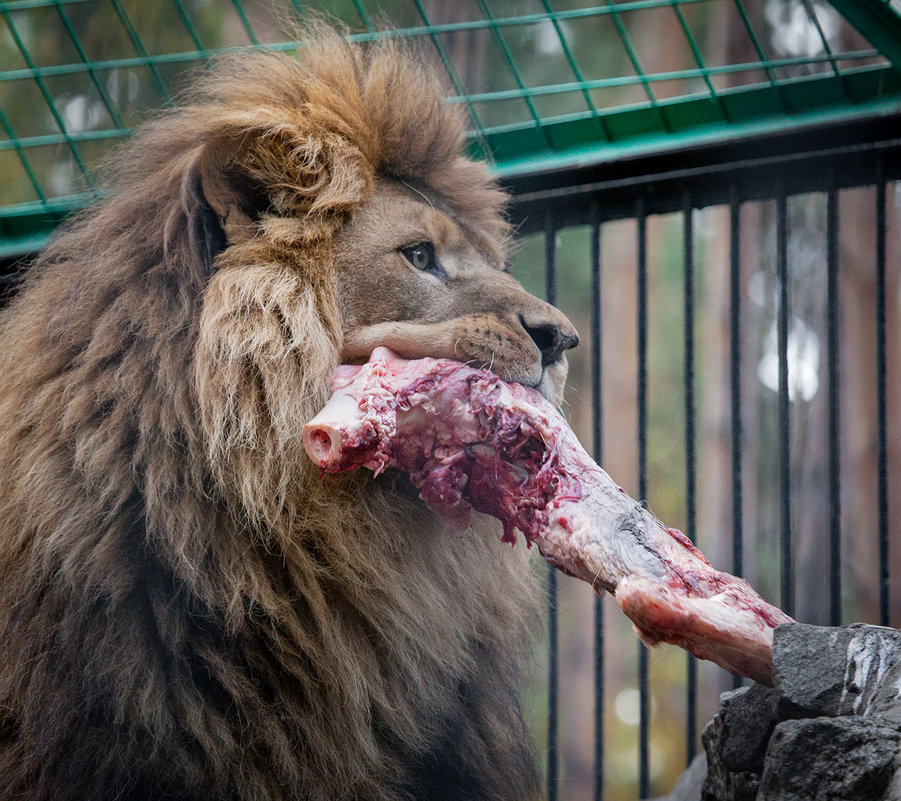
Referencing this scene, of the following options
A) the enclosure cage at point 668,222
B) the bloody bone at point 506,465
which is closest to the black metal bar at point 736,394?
the enclosure cage at point 668,222

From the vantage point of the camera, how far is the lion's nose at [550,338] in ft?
7.09

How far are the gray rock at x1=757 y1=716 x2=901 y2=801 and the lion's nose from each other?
2.94 feet

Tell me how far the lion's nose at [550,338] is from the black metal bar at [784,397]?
0.99 m

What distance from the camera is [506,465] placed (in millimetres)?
2068

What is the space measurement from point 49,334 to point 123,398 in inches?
11.1

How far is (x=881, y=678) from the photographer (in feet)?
5.34

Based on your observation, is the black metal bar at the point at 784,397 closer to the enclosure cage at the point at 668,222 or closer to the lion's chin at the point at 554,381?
the enclosure cage at the point at 668,222

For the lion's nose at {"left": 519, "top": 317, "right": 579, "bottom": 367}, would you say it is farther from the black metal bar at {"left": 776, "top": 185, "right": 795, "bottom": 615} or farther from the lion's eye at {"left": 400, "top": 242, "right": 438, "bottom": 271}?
the black metal bar at {"left": 776, "top": 185, "right": 795, "bottom": 615}

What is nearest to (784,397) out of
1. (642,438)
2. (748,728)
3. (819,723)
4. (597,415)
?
(642,438)

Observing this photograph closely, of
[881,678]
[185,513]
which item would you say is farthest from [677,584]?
[185,513]

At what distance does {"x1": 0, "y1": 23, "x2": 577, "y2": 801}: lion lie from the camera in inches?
75.9

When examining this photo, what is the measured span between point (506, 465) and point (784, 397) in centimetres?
120

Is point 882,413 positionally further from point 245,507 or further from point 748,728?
point 245,507

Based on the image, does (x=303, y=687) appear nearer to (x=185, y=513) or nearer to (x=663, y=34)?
(x=185, y=513)
